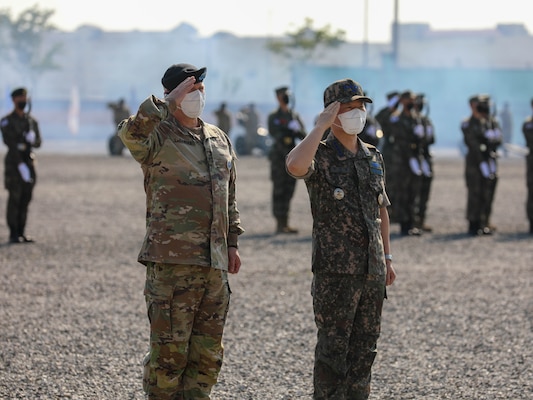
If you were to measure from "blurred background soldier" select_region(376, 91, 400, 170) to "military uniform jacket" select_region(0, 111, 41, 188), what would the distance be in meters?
5.11

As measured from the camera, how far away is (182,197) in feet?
16.8

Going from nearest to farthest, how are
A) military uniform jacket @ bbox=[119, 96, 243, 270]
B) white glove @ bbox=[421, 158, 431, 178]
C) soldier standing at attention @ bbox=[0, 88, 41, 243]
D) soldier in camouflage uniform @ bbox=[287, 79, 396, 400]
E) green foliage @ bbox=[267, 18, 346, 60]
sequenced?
1. military uniform jacket @ bbox=[119, 96, 243, 270]
2. soldier in camouflage uniform @ bbox=[287, 79, 396, 400]
3. soldier standing at attention @ bbox=[0, 88, 41, 243]
4. white glove @ bbox=[421, 158, 431, 178]
5. green foliage @ bbox=[267, 18, 346, 60]

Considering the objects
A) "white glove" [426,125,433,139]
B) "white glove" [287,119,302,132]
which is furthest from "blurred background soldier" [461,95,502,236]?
"white glove" [287,119,302,132]

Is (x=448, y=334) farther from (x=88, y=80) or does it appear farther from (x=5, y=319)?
(x=88, y=80)

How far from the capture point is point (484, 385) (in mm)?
6512

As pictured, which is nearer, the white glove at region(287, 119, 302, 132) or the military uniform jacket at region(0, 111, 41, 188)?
the military uniform jacket at region(0, 111, 41, 188)

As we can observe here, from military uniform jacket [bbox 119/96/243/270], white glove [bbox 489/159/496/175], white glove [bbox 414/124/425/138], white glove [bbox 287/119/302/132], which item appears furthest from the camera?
white glove [bbox 489/159/496/175]

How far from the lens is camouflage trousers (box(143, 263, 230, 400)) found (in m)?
5.09

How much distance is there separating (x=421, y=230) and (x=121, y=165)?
1711cm

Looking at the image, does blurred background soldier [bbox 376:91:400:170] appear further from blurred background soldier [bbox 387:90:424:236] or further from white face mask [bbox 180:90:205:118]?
white face mask [bbox 180:90:205:118]

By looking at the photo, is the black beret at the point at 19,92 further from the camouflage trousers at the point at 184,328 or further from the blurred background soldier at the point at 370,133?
the camouflage trousers at the point at 184,328

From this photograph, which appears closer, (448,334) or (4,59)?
(448,334)

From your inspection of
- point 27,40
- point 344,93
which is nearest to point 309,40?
point 27,40

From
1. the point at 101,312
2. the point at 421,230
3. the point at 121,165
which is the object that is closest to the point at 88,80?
the point at 121,165
